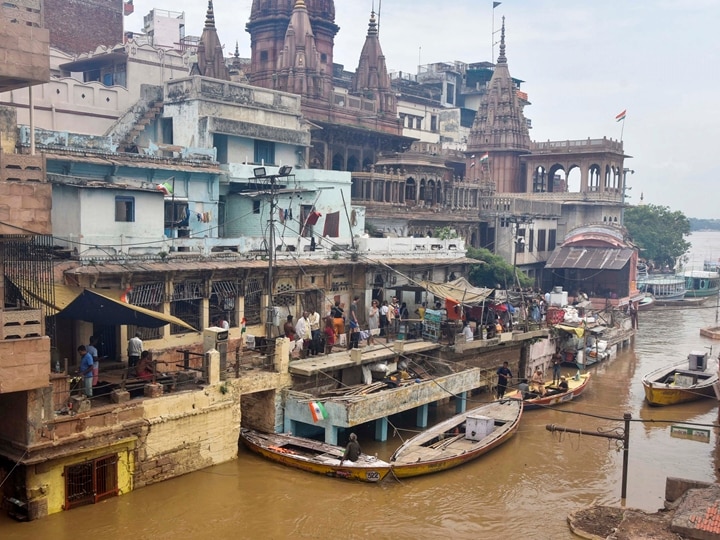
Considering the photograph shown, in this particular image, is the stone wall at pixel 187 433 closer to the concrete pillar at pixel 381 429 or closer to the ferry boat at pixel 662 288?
the concrete pillar at pixel 381 429

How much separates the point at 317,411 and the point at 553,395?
1007cm

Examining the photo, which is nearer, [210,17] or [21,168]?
[21,168]

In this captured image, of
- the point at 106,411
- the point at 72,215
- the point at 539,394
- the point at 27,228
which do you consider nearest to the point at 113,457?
the point at 106,411

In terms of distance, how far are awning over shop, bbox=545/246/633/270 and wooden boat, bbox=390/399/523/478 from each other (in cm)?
2555

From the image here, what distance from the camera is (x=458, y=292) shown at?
89.5 feet

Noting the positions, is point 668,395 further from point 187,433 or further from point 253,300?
point 187,433

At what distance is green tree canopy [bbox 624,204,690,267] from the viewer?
70188 millimetres

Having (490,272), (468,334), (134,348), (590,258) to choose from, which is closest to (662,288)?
(590,258)

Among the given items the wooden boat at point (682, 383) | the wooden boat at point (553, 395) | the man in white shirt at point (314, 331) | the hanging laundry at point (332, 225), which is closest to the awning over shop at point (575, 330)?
the wooden boat at point (682, 383)

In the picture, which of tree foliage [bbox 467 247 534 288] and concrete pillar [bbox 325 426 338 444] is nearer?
concrete pillar [bbox 325 426 338 444]

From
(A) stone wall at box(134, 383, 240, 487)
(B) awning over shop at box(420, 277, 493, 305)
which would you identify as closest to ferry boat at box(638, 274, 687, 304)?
(B) awning over shop at box(420, 277, 493, 305)

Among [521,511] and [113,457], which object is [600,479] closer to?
[521,511]

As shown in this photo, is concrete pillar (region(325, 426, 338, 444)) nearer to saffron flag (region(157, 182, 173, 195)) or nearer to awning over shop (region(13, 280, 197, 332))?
awning over shop (region(13, 280, 197, 332))

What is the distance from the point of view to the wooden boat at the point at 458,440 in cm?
1867
